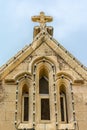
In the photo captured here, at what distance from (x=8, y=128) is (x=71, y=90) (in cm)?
288

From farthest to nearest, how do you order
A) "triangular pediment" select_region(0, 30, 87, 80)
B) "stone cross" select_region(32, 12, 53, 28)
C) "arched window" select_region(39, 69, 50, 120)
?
"stone cross" select_region(32, 12, 53, 28), "triangular pediment" select_region(0, 30, 87, 80), "arched window" select_region(39, 69, 50, 120)

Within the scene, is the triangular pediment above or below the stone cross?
below

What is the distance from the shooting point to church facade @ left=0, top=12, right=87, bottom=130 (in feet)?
44.9

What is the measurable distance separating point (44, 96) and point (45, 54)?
200cm

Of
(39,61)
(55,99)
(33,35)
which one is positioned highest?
(33,35)

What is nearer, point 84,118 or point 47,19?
point 84,118

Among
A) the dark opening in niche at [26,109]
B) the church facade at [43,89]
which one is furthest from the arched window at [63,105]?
the dark opening in niche at [26,109]

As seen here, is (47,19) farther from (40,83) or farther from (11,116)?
(11,116)

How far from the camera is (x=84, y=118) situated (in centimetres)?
1374

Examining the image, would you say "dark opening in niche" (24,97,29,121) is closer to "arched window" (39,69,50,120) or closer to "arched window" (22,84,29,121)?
"arched window" (22,84,29,121)

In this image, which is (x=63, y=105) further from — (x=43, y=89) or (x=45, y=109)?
(x=43, y=89)

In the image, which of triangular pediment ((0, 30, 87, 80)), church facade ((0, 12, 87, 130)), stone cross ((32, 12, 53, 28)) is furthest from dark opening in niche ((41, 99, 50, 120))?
stone cross ((32, 12, 53, 28))

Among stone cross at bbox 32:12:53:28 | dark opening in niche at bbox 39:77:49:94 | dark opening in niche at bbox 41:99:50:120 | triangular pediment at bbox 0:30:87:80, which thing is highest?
stone cross at bbox 32:12:53:28

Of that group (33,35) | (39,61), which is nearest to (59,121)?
(39,61)
